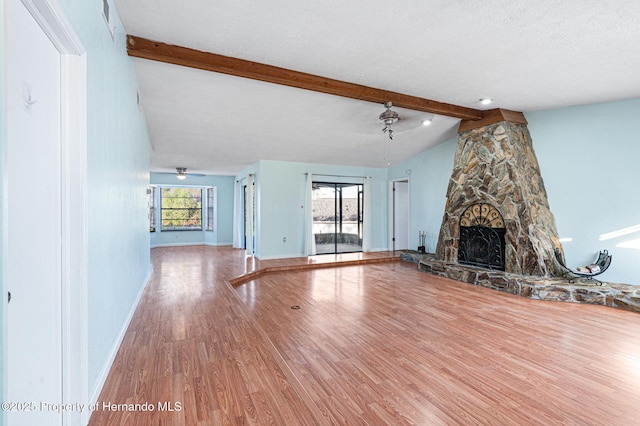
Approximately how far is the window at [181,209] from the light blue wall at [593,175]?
32.5 ft

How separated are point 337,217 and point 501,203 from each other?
4.17 m

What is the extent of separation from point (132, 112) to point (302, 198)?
4.76 meters

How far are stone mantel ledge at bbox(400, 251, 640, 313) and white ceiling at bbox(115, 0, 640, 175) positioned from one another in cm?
275

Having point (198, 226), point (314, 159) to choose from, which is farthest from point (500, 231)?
point (198, 226)

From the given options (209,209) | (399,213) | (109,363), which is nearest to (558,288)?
(399,213)

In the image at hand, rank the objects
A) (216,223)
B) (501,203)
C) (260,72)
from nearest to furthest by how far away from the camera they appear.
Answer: (260,72) → (501,203) → (216,223)

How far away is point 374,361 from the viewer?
252 cm

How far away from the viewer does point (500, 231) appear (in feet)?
16.9

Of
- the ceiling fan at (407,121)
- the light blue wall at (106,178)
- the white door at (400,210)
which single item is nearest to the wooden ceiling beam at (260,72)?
the light blue wall at (106,178)

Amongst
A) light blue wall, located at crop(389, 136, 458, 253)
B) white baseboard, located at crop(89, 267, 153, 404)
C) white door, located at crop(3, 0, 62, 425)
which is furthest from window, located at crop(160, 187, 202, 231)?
white door, located at crop(3, 0, 62, 425)

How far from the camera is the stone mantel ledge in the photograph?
3.95 meters

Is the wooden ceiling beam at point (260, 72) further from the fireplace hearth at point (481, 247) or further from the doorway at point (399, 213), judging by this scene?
the doorway at point (399, 213)

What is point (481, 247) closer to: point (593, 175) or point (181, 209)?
point (593, 175)

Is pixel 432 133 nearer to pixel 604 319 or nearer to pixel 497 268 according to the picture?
pixel 497 268
